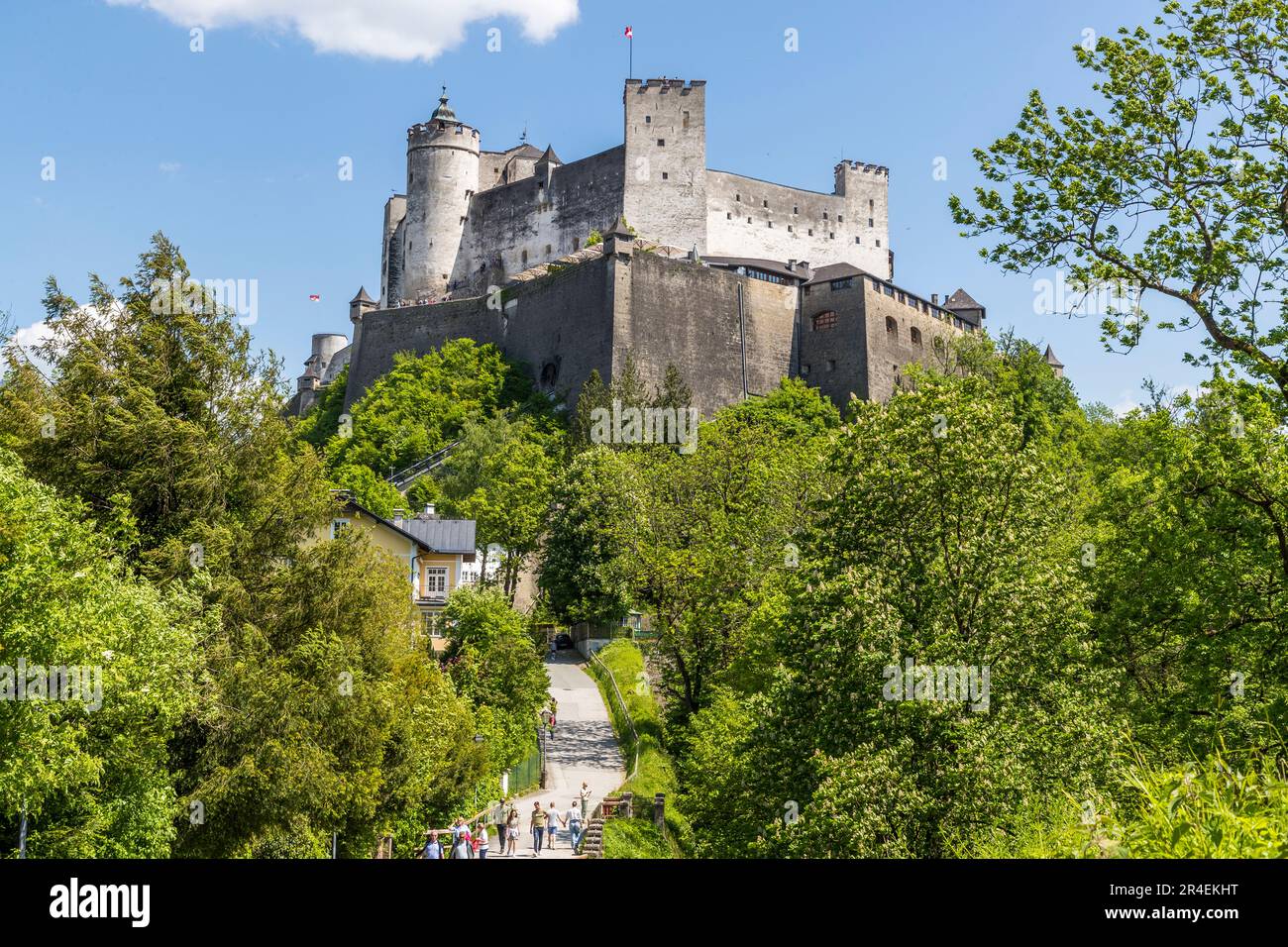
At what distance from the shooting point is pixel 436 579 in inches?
1930

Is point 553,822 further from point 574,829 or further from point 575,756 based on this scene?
point 575,756

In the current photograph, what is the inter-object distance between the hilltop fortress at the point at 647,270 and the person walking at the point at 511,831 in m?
48.6

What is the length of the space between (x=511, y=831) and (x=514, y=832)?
524 millimetres

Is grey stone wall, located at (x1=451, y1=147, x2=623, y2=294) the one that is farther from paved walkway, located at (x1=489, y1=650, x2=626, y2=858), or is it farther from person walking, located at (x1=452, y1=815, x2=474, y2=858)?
person walking, located at (x1=452, y1=815, x2=474, y2=858)

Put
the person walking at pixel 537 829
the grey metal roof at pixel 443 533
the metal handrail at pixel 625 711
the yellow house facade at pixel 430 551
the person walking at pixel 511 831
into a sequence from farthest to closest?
the grey metal roof at pixel 443 533
the yellow house facade at pixel 430 551
the metal handrail at pixel 625 711
the person walking at pixel 511 831
the person walking at pixel 537 829

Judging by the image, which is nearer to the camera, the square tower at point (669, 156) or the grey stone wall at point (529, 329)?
the grey stone wall at point (529, 329)

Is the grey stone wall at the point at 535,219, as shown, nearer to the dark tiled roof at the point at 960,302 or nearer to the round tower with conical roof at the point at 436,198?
the round tower with conical roof at the point at 436,198

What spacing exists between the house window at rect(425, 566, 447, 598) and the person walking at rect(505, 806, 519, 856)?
16.1m

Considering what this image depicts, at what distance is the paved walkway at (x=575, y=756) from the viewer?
3471 centimetres

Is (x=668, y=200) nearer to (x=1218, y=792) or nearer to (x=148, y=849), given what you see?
(x=148, y=849)

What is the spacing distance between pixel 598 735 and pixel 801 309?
51.8 meters

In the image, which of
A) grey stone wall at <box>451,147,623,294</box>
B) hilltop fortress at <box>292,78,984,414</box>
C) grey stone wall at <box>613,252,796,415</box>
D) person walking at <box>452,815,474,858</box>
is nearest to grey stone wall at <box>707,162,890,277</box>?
hilltop fortress at <box>292,78,984,414</box>

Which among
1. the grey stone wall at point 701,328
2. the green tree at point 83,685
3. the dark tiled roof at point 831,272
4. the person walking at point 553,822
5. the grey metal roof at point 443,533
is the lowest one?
the person walking at point 553,822

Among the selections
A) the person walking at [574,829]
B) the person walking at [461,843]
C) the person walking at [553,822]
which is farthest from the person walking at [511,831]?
the person walking at [461,843]
